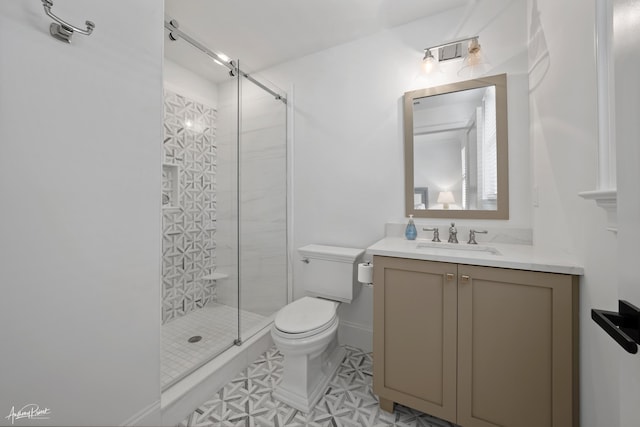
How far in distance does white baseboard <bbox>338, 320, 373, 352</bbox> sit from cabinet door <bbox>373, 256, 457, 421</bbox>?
619 mm

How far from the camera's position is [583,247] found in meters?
0.99

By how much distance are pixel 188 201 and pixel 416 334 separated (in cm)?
196

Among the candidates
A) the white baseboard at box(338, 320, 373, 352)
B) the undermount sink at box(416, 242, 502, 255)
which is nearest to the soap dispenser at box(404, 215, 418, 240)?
the undermount sink at box(416, 242, 502, 255)

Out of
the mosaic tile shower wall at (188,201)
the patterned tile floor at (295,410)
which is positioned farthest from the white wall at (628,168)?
the mosaic tile shower wall at (188,201)

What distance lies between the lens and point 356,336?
2.07 metres

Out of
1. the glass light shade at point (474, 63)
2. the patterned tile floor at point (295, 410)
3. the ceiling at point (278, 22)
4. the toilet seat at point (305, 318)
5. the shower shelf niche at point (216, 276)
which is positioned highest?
the ceiling at point (278, 22)

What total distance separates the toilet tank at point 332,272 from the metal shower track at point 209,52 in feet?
4.62

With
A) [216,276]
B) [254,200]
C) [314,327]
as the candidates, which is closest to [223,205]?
[254,200]

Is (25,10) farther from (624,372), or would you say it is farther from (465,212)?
(465,212)

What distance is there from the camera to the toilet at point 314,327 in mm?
1451

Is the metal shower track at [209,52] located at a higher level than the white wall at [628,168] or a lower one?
higher

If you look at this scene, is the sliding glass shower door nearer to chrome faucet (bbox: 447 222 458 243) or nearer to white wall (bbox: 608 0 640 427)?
chrome faucet (bbox: 447 222 458 243)

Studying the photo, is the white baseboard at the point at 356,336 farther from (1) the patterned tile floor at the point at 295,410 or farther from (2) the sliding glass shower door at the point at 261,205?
(2) the sliding glass shower door at the point at 261,205

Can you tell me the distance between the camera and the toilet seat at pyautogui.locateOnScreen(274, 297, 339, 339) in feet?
4.77
